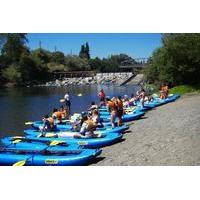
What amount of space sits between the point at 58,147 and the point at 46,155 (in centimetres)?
84

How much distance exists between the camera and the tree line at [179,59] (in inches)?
1471

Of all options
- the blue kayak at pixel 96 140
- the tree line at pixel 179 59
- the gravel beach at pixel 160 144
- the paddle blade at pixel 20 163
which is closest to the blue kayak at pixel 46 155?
the paddle blade at pixel 20 163

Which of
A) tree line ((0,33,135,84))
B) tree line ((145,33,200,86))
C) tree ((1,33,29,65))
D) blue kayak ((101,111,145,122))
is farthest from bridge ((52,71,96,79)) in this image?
blue kayak ((101,111,145,122))

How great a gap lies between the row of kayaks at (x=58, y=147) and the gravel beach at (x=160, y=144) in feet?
1.66

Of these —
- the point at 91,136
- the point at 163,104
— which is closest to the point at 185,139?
the point at 91,136

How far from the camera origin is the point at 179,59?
38.8 metres

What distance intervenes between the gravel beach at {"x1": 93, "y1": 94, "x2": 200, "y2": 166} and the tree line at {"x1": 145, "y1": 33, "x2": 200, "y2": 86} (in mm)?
15709

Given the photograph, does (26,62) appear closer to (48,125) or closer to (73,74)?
(73,74)

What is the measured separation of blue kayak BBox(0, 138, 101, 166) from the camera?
15.1m

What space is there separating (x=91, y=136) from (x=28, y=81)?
77579mm

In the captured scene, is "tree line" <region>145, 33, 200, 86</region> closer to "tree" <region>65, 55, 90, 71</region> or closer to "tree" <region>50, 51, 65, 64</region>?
"tree" <region>50, 51, 65, 64</region>
